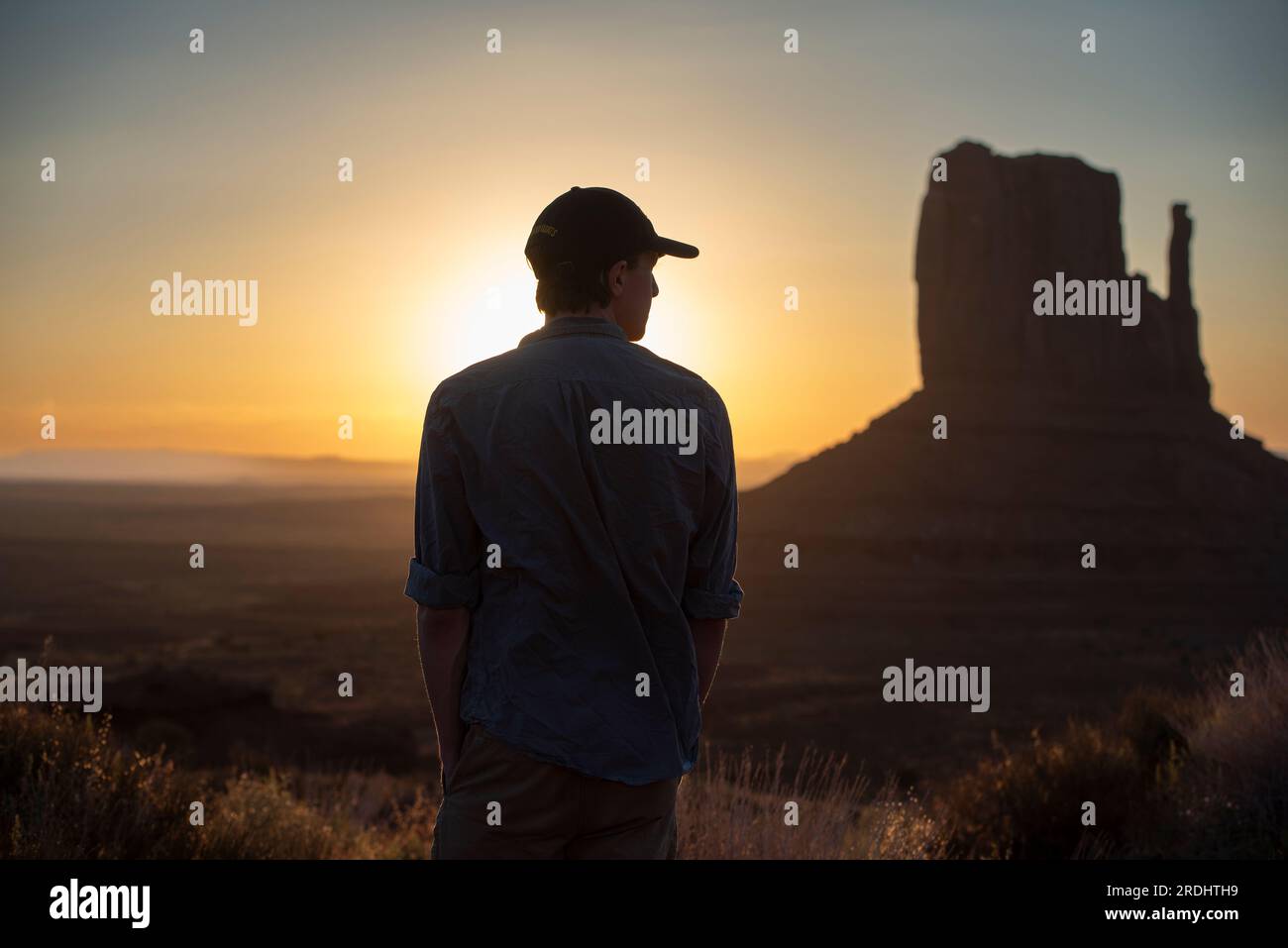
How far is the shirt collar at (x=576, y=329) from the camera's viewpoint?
2047 mm

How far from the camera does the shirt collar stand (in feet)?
6.72

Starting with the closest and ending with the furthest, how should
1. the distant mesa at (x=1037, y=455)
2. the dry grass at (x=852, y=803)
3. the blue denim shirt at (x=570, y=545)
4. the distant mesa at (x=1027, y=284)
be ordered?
the blue denim shirt at (x=570, y=545)
the dry grass at (x=852, y=803)
the distant mesa at (x=1037, y=455)
the distant mesa at (x=1027, y=284)

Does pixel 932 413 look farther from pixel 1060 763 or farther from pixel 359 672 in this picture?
pixel 1060 763

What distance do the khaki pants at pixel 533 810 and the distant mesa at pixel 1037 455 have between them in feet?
170

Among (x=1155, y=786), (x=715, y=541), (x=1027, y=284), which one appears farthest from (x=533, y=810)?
(x=1027, y=284)

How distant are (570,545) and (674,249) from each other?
672 mm

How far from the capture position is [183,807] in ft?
20.6

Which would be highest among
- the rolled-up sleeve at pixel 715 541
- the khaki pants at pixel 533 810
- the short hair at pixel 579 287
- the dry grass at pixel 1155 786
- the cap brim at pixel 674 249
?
the cap brim at pixel 674 249

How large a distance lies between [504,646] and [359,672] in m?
34.4

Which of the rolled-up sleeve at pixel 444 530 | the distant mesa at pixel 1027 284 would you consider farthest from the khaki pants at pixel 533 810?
the distant mesa at pixel 1027 284

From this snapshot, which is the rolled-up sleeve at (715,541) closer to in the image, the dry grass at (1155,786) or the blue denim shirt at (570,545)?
the blue denim shirt at (570,545)

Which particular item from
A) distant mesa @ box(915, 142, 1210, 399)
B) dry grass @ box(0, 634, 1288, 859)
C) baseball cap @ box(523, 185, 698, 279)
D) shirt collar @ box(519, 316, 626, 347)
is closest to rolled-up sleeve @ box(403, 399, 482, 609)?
shirt collar @ box(519, 316, 626, 347)

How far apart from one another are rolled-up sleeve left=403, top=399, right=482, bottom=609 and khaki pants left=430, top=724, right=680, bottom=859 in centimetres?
26
